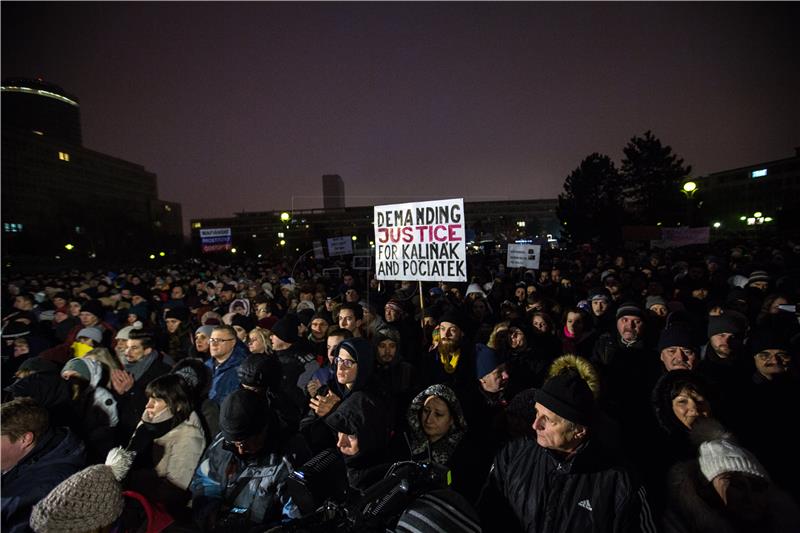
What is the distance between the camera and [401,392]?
4211 millimetres

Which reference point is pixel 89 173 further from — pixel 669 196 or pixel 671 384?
pixel 671 384

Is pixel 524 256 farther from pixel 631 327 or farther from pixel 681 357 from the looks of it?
pixel 681 357

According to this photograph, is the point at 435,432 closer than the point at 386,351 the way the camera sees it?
Yes

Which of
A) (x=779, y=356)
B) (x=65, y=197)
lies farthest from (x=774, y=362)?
(x=65, y=197)

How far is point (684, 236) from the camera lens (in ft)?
58.2

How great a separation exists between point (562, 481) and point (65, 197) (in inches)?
4639

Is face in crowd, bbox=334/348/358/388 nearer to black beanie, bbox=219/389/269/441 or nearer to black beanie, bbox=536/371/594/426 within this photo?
black beanie, bbox=219/389/269/441

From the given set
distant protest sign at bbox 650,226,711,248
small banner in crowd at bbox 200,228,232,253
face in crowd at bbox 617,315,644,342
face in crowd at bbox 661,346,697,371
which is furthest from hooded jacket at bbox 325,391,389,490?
distant protest sign at bbox 650,226,711,248

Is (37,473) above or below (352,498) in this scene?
below

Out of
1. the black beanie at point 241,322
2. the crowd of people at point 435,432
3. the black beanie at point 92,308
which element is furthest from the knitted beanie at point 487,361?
the black beanie at point 92,308

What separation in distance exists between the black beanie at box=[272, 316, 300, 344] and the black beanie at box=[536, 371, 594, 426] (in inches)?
137

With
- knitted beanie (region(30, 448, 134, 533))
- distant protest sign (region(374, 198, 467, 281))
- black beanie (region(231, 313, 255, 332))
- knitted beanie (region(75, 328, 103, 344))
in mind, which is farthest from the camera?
black beanie (region(231, 313, 255, 332))

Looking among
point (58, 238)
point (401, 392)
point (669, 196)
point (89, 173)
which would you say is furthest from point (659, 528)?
point (89, 173)

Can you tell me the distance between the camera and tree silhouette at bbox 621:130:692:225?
131ft
